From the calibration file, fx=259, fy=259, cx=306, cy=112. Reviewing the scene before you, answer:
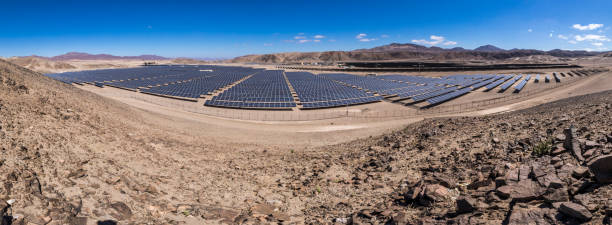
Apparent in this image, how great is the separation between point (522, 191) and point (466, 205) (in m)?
1.76

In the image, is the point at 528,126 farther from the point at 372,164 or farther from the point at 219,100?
the point at 219,100

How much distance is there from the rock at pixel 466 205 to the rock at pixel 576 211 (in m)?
1.98

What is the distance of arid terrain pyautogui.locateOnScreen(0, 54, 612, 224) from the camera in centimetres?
780

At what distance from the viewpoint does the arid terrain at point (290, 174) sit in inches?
307

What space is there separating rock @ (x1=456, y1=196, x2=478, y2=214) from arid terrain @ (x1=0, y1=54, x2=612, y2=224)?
0.03 m

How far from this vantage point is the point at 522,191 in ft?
25.9

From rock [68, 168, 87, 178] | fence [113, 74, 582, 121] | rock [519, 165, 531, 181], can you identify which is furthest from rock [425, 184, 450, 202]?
fence [113, 74, 582, 121]

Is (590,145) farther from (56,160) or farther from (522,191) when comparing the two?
(56,160)

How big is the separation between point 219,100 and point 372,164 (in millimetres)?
34763

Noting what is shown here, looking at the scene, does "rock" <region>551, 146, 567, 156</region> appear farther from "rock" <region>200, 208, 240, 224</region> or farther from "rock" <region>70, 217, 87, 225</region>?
"rock" <region>70, 217, 87, 225</region>

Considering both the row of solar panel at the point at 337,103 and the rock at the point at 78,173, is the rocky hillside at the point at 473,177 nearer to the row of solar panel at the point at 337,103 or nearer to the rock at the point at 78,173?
the rock at the point at 78,173

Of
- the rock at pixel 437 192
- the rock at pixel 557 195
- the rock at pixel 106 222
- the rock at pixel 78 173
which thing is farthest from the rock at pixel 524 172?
the rock at pixel 78 173

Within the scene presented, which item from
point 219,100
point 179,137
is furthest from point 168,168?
point 219,100

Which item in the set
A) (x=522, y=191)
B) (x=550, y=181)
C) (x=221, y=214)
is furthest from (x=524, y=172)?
(x=221, y=214)
